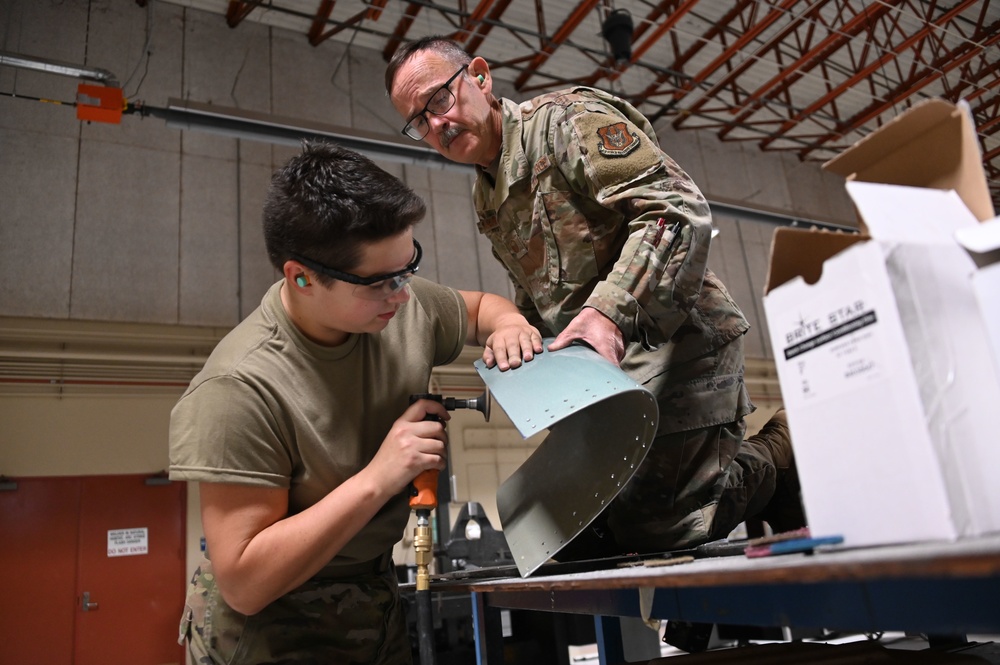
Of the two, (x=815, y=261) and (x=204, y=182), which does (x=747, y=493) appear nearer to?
(x=815, y=261)

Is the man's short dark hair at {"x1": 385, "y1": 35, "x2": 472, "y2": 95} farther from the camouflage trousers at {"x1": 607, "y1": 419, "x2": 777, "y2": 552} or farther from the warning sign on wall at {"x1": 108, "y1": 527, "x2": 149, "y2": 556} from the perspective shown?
the warning sign on wall at {"x1": 108, "y1": 527, "x2": 149, "y2": 556}

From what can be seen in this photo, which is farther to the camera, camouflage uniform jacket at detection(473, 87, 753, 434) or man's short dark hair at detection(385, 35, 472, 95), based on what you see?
man's short dark hair at detection(385, 35, 472, 95)

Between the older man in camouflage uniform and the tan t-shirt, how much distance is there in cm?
38

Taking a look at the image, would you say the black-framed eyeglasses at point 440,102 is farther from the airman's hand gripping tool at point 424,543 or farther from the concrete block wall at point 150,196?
the concrete block wall at point 150,196

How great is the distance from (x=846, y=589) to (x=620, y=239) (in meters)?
1.09

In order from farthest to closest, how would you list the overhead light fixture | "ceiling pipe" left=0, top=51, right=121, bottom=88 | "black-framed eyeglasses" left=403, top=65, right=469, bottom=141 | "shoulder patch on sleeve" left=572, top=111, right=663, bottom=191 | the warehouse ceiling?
the warehouse ceiling → the overhead light fixture → "ceiling pipe" left=0, top=51, right=121, bottom=88 → "black-framed eyeglasses" left=403, top=65, right=469, bottom=141 → "shoulder patch on sleeve" left=572, top=111, right=663, bottom=191

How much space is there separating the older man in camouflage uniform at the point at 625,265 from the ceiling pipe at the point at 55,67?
15.5ft

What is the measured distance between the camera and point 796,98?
906cm

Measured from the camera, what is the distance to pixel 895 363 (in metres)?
0.62

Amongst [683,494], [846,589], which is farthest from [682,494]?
[846,589]

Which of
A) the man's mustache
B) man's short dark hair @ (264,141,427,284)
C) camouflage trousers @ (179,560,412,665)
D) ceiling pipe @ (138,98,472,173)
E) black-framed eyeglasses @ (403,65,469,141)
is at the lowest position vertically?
camouflage trousers @ (179,560,412,665)

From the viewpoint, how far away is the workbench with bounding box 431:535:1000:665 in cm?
54

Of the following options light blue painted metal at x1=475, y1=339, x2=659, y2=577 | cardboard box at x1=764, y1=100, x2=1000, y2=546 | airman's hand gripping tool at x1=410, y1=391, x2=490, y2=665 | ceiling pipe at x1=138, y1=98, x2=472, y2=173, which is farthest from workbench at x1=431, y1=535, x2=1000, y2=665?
ceiling pipe at x1=138, y1=98, x2=472, y2=173

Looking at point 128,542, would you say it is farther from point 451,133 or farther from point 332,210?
point 332,210
